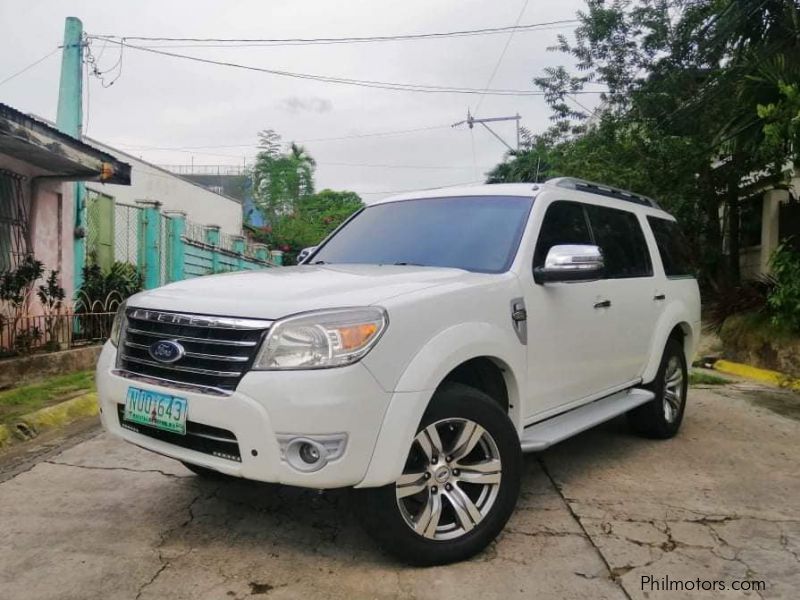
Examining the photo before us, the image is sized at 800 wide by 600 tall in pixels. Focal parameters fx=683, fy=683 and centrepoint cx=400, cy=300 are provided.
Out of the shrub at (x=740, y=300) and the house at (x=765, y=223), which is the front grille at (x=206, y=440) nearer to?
the shrub at (x=740, y=300)

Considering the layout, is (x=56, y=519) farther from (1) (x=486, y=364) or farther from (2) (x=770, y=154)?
(2) (x=770, y=154)

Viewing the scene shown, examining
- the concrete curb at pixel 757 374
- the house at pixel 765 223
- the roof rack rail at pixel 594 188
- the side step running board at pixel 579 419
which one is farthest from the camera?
the house at pixel 765 223

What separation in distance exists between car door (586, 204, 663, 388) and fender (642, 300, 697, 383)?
80 millimetres

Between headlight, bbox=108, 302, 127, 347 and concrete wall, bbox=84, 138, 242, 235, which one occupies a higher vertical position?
concrete wall, bbox=84, 138, 242, 235

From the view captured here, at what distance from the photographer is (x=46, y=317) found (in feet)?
26.4

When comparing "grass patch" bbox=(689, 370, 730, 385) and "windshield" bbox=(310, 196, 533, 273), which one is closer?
"windshield" bbox=(310, 196, 533, 273)

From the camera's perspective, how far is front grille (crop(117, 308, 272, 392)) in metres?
2.71

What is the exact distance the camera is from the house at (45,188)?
7.35 m

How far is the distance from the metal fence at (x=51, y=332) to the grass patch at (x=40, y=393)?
54 cm

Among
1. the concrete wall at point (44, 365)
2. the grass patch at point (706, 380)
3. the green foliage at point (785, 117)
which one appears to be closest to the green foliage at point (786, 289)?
the grass patch at point (706, 380)

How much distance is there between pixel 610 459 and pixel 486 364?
1.87 meters

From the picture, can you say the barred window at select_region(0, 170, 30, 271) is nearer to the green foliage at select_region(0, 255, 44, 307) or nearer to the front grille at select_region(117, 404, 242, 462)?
the green foliage at select_region(0, 255, 44, 307)

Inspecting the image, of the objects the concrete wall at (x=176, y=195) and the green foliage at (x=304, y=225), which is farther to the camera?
the green foliage at (x=304, y=225)

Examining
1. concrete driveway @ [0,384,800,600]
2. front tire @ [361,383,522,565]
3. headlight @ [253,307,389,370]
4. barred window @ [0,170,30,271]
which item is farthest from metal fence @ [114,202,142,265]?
front tire @ [361,383,522,565]
